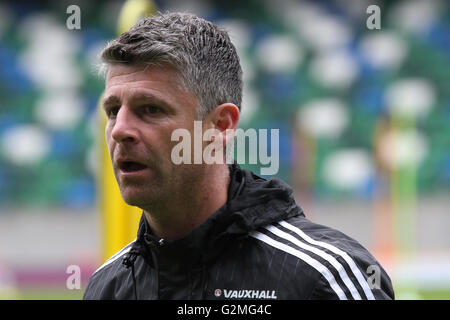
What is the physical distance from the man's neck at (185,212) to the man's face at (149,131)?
0.12 ft

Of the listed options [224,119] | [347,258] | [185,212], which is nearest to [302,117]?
[224,119]

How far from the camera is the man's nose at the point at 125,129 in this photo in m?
1.65

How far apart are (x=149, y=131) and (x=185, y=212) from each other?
0.23 metres

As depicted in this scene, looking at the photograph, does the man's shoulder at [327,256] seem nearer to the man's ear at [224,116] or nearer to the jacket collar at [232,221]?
the jacket collar at [232,221]

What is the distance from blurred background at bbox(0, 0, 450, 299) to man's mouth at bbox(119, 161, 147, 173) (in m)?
9.52

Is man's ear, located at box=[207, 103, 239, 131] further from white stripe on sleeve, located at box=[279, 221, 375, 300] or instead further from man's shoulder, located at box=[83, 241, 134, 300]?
man's shoulder, located at box=[83, 241, 134, 300]

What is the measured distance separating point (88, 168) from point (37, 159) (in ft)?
3.24

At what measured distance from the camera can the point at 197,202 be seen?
5.71 ft

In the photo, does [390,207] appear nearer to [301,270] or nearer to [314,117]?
[314,117]

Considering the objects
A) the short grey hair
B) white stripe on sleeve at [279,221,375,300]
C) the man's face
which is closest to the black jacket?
white stripe on sleeve at [279,221,375,300]

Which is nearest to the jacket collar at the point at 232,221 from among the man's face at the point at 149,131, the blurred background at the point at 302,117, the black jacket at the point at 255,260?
the black jacket at the point at 255,260

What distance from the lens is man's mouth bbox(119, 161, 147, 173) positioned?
1.69 m

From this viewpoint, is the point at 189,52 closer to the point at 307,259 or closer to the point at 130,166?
the point at 130,166

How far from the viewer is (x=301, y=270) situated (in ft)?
5.13
